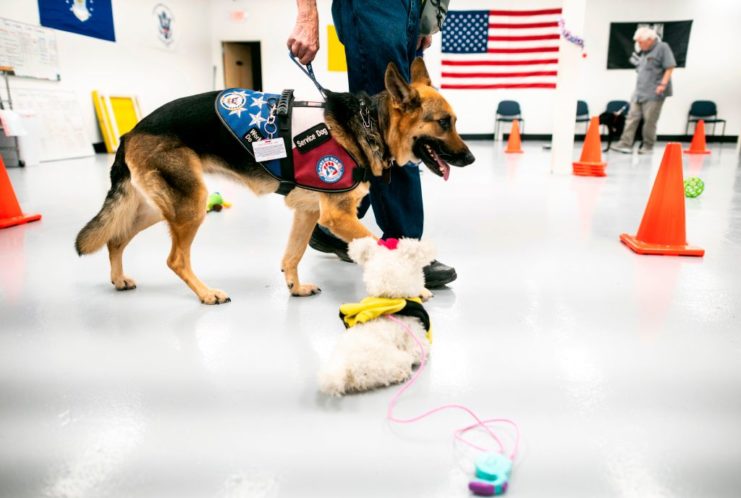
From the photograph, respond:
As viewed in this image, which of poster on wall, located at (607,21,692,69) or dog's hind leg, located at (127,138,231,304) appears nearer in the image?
dog's hind leg, located at (127,138,231,304)

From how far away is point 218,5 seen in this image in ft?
41.1

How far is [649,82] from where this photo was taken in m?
8.24

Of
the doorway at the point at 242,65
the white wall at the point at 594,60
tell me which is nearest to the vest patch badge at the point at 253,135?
the white wall at the point at 594,60

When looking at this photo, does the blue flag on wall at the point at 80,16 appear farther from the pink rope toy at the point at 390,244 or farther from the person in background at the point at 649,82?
the person in background at the point at 649,82

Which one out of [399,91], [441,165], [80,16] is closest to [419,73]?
[399,91]

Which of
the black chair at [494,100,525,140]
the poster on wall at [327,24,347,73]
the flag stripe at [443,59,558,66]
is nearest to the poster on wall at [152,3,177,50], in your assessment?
the poster on wall at [327,24,347,73]

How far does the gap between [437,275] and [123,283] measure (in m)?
1.40

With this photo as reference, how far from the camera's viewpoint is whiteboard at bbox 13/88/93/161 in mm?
7008

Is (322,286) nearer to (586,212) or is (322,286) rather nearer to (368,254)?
(368,254)

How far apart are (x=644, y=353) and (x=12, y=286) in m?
2.53

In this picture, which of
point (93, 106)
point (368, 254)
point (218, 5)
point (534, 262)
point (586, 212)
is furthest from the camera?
point (218, 5)

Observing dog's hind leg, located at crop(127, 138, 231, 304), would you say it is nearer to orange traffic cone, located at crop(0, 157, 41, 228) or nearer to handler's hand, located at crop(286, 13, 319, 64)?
handler's hand, located at crop(286, 13, 319, 64)

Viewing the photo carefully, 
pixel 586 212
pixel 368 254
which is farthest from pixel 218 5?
pixel 368 254

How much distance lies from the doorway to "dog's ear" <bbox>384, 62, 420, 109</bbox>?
1268cm
